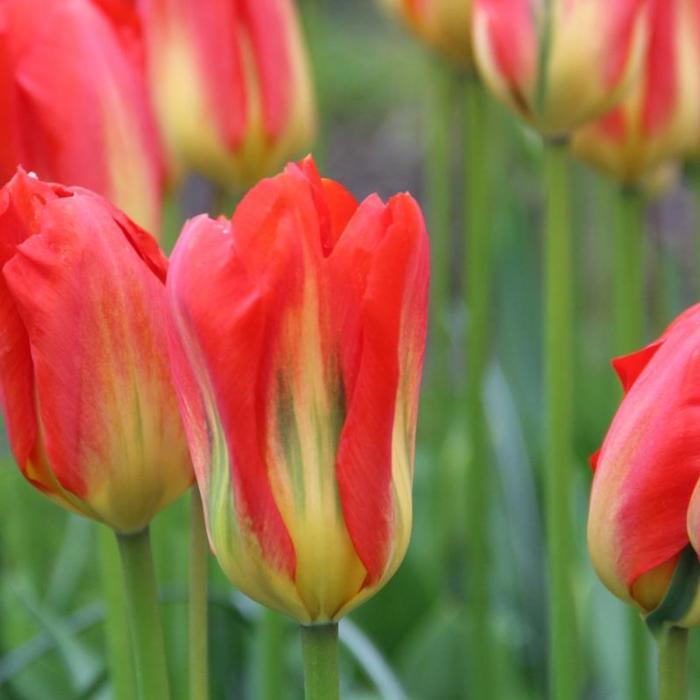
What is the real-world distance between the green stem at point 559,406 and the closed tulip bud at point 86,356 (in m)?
0.27

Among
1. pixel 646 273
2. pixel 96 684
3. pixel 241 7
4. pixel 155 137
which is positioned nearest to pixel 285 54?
pixel 241 7

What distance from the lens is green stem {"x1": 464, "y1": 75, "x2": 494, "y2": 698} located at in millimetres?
1091

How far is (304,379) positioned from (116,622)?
34 centimetres

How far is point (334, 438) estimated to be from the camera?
0.58m

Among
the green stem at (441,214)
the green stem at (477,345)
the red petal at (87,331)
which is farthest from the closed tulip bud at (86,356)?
the green stem at (441,214)

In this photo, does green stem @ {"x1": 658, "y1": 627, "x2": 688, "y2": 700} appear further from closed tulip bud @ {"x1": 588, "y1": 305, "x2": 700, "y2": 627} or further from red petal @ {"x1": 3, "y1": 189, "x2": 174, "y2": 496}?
red petal @ {"x1": 3, "y1": 189, "x2": 174, "y2": 496}

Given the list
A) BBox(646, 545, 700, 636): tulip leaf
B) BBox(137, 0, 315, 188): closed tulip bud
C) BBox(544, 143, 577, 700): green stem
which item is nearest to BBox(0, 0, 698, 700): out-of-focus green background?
BBox(544, 143, 577, 700): green stem

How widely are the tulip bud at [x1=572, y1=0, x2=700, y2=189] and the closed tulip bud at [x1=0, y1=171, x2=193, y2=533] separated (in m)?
0.47

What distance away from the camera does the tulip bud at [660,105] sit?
0.99m

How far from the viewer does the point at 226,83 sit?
100 cm

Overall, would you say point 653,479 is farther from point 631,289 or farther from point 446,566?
point 446,566

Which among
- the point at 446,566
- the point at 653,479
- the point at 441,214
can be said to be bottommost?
the point at 446,566

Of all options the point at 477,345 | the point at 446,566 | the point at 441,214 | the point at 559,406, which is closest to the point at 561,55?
the point at 559,406

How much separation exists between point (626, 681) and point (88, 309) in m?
0.62
